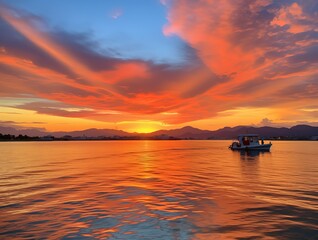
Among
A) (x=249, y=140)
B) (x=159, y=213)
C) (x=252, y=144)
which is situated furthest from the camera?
(x=249, y=140)

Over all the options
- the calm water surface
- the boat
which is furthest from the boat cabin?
the calm water surface

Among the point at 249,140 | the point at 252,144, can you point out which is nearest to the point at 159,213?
the point at 252,144

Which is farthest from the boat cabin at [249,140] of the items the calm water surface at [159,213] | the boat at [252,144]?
the calm water surface at [159,213]

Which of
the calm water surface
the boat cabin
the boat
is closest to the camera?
the calm water surface

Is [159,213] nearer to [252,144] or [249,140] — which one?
[252,144]

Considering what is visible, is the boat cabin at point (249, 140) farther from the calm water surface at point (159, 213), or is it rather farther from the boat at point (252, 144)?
the calm water surface at point (159, 213)

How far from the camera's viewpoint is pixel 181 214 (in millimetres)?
16703

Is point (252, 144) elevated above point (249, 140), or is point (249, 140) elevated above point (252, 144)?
point (249, 140)

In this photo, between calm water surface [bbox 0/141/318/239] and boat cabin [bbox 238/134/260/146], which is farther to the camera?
boat cabin [bbox 238/134/260/146]

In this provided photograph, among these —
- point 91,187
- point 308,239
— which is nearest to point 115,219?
point 308,239

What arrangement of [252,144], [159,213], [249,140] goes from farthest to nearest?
1. [249,140]
2. [252,144]
3. [159,213]

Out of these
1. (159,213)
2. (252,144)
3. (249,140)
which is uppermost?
(249,140)

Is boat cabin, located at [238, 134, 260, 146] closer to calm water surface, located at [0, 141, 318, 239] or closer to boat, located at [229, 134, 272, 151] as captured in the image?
boat, located at [229, 134, 272, 151]

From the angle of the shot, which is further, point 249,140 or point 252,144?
point 249,140
